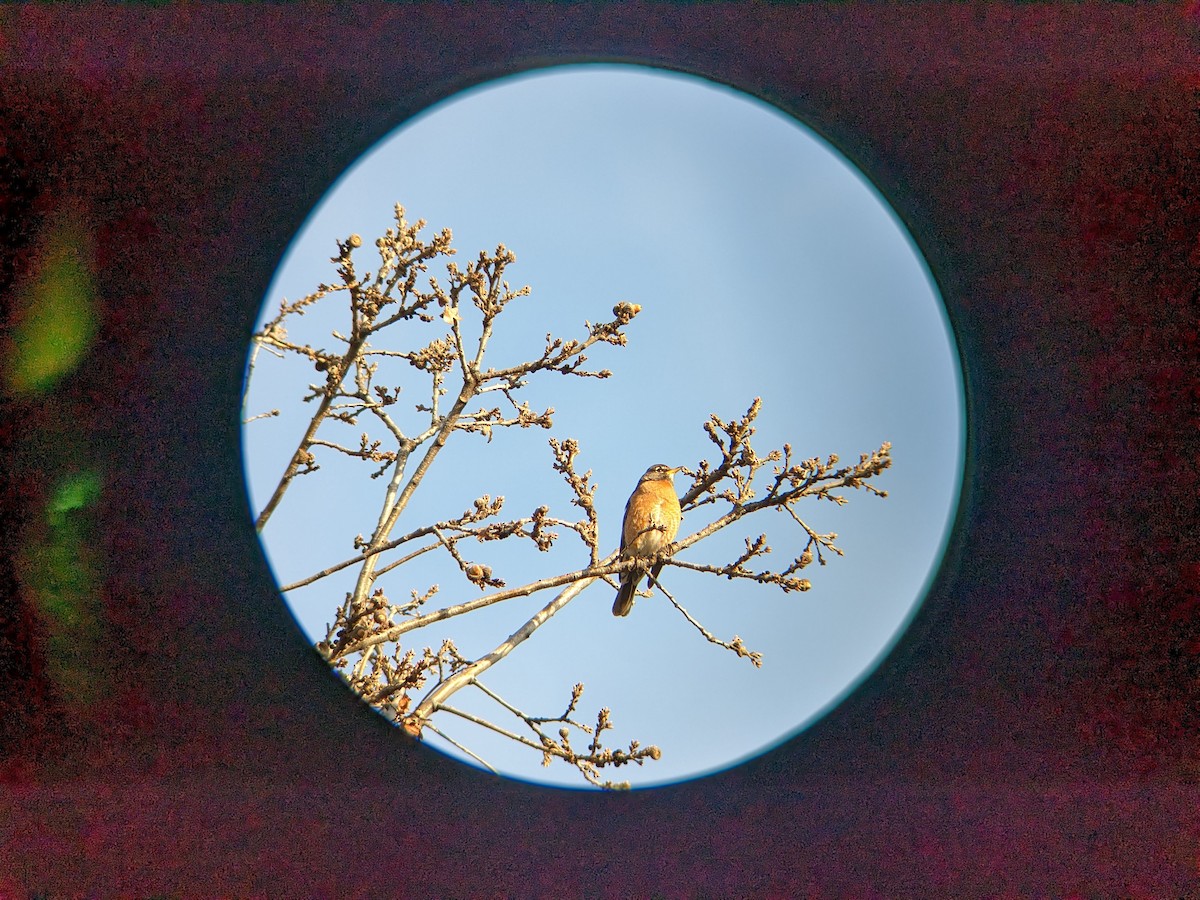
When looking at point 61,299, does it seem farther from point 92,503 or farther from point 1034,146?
point 1034,146

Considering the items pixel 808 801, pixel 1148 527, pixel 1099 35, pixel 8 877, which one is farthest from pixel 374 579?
pixel 1099 35

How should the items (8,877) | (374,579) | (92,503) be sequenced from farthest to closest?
(374,579)
(92,503)
(8,877)

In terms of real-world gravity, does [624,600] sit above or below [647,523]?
below

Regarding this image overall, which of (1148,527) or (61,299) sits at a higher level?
(1148,527)

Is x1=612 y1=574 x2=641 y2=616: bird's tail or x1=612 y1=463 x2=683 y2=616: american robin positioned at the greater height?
x1=612 y1=463 x2=683 y2=616: american robin

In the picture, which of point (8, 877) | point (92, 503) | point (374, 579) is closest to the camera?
point (8, 877)

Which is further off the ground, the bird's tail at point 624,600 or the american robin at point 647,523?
the american robin at point 647,523

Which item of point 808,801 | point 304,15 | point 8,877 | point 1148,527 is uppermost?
point 304,15

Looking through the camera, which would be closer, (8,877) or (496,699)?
(8,877)
